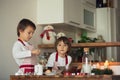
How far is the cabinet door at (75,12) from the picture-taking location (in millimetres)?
3752

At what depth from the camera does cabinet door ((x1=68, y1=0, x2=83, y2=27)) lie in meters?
3.75

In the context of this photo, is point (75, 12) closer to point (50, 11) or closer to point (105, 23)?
point (50, 11)

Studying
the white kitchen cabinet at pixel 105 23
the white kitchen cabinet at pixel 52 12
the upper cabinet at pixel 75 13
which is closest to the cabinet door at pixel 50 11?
the white kitchen cabinet at pixel 52 12

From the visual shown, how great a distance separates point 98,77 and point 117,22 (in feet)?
9.83

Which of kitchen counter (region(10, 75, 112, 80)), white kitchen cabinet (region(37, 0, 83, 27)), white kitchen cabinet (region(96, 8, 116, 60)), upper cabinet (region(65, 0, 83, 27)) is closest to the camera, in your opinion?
kitchen counter (region(10, 75, 112, 80))

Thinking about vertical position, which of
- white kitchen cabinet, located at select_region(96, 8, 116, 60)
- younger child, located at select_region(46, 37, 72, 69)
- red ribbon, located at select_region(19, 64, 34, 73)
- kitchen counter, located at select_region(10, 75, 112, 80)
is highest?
white kitchen cabinet, located at select_region(96, 8, 116, 60)

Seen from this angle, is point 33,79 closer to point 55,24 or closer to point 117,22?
point 55,24

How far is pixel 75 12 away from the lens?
12.9ft

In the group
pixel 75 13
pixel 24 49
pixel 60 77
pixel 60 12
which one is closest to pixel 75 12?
pixel 75 13

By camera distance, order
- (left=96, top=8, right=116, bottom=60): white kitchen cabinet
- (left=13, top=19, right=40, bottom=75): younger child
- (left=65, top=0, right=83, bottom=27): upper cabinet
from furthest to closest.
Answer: (left=96, top=8, right=116, bottom=60): white kitchen cabinet < (left=65, top=0, right=83, bottom=27): upper cabinet < (left=13, top=19, right=40, bottom=75): younger child

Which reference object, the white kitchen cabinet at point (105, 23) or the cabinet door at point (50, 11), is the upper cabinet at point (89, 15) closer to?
the white kitchen cabinet at point (105, 23)

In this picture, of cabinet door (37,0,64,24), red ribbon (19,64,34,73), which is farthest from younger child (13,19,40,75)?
cabinet door (37,0,64,24)

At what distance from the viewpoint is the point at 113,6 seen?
16.3 feet

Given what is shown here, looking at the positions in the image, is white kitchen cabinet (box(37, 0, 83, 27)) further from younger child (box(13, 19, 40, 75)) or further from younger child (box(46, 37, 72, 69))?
younger child (box(13, 19, 40, 75))
